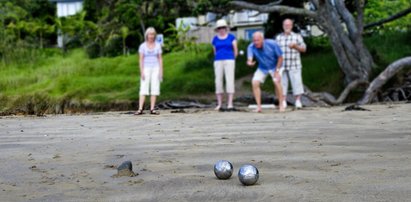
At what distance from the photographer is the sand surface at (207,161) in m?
3.81

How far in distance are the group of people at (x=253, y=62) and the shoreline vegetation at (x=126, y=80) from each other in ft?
12.1

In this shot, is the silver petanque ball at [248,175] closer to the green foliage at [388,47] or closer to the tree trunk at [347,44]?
the tree trunk at [347,44]

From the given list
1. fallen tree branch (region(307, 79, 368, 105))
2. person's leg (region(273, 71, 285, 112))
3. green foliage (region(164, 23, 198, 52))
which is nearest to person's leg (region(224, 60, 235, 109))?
person's leg (region(273, 71, 285, 112))

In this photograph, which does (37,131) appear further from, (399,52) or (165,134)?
(399,52)

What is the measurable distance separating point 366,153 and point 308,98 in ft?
34.2

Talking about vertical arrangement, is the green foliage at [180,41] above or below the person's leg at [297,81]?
above

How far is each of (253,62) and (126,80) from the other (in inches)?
373

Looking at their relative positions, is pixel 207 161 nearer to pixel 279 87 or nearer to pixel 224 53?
pixel 279 87

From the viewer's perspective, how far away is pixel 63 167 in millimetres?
4812

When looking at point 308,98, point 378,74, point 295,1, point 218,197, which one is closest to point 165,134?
point 218,197

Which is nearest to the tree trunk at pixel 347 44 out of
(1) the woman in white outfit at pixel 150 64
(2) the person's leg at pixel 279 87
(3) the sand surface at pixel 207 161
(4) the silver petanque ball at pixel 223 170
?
(2) the person's leg at pixel 279 87

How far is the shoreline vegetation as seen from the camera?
17.1 m

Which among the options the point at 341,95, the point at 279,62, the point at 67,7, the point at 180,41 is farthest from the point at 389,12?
the point at 279,62

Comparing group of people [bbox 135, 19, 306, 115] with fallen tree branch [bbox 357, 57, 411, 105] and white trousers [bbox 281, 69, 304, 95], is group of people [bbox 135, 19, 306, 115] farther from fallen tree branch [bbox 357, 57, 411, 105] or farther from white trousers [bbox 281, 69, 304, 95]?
fallen tree branch [bbox 357, 57, 411, 105]
